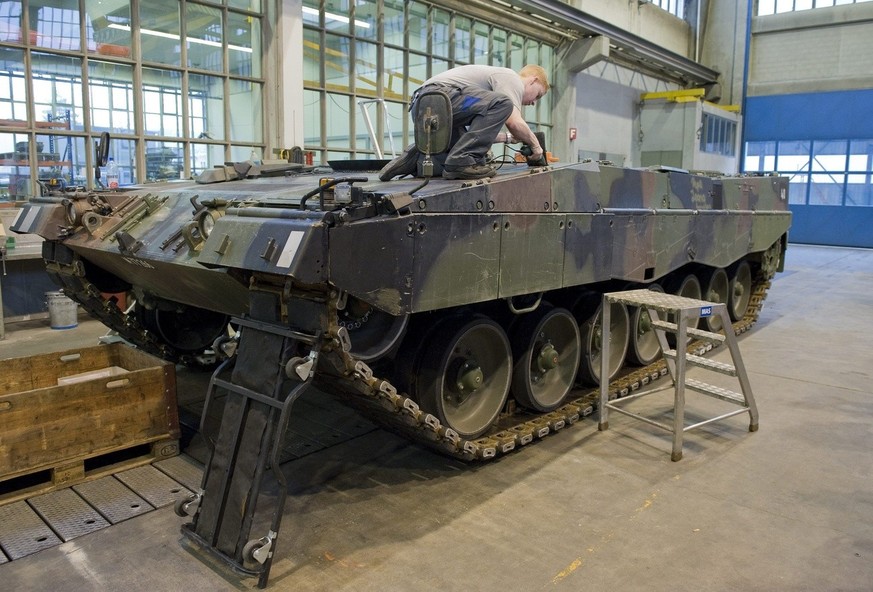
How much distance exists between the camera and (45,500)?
4.33 metres

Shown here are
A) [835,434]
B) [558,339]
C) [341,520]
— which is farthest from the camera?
[558,339]

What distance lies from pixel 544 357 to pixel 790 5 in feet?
73.6

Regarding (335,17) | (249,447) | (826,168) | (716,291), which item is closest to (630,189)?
(716,291)

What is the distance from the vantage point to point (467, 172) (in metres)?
4.56

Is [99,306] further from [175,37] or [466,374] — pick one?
[175,37]

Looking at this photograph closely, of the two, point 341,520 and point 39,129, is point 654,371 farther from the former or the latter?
point 39,129

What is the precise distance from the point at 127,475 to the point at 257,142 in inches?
296

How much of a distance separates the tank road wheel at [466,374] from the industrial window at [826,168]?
18952 millimetres

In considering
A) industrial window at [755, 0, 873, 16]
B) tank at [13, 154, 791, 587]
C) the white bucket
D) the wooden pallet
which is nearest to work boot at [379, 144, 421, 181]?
tank at [13, 154, 791, 587]

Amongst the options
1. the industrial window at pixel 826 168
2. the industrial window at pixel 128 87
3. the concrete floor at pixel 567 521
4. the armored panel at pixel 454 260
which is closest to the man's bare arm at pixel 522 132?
the armored panel at pixel 454 260

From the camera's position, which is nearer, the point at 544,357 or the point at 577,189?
the point at 577,189

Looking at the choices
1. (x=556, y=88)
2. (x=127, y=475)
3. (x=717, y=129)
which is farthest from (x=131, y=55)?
(x=717, y=129)

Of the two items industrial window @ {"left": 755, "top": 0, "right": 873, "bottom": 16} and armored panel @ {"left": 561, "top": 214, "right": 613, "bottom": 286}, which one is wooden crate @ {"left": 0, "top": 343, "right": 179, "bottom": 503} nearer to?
armored panel @ {"left": 561, "top": 214, "right": 613, "bottom": 286}

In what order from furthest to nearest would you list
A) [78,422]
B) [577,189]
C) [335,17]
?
[335,17]
[577,189]
[78,422]
